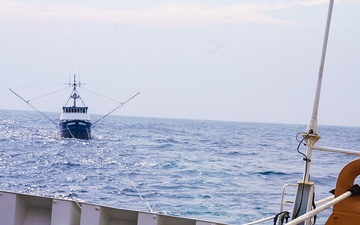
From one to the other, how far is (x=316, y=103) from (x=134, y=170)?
1312 inches

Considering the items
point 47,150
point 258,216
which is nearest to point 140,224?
point 258,216

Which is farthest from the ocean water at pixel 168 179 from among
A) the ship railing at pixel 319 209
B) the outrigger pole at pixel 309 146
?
the ship railing at pixel 319 209

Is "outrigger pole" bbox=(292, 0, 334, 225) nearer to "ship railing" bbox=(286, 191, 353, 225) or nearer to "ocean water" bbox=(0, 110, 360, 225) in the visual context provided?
"ship railing" bbox=(286, 191, 353, 225)

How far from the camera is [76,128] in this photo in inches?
2603

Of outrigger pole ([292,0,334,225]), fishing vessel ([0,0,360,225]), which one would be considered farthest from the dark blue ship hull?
outrigger pole ([292,0,334,225])

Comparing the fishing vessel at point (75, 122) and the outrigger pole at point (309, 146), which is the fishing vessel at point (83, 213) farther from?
the fishing vessel at point (75, 122)

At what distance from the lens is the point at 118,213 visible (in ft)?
24.2

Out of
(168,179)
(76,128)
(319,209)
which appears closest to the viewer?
(319,209)

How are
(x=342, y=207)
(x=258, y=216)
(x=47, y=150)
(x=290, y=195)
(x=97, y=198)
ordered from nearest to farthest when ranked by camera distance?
1. (x=342, y=207)
2. (x=258, y=216)
3. (x=290, y=195)
4. (x=97, y=198)
5. (x=47, y=150)

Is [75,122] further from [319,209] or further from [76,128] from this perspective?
[319,209]

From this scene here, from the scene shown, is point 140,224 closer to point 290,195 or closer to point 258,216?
point 258,216

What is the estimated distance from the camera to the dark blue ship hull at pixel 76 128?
6612 centimetres

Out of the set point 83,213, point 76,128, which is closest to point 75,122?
point 76,128

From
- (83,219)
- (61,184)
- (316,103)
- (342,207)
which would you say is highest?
(316,103)
